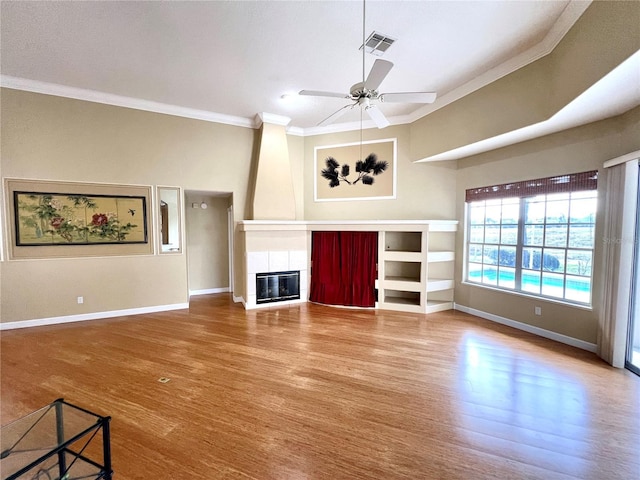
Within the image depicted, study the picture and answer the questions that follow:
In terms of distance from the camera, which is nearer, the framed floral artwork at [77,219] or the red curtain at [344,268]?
the framed floral artwork at [77,219]

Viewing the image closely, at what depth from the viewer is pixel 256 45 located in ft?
10.5

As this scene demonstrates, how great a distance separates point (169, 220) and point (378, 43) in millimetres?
4498

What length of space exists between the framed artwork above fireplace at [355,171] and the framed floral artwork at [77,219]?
11.5 feet

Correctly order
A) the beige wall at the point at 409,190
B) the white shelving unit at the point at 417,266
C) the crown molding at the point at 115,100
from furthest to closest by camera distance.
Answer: the beige wall at the point at 409,190, the white shelving unit at the point at 417,266, the crown molding at the point at 115,100

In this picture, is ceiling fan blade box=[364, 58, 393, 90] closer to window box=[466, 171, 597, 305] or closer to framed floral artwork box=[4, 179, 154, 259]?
window box=[466, 171, 597, 305]

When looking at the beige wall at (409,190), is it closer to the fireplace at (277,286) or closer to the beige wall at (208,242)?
A: the fireplace at (277,286)

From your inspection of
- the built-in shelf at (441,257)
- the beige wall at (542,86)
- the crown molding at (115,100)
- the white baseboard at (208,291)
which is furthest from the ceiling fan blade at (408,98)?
the white baseboard at (208,291)

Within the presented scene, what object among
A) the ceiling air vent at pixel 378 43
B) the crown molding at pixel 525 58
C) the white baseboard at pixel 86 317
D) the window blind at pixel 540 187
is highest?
the ceiling air vent at pixel 378 43

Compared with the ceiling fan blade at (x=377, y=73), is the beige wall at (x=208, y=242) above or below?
below

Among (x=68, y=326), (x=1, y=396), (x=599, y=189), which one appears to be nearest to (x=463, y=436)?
(x=599, y=189)

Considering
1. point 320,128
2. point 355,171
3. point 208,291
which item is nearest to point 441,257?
point 355,171

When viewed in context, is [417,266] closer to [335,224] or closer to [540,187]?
[335,224]

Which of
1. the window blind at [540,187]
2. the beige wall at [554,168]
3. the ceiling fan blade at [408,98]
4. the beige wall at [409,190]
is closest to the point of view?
the ceiling fan blade at [408,98]

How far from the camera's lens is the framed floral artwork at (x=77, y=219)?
4.13m
